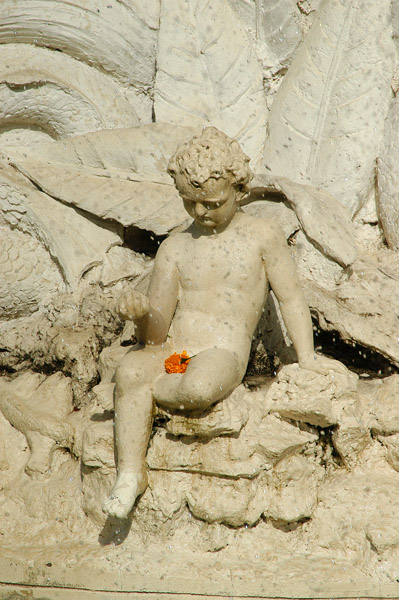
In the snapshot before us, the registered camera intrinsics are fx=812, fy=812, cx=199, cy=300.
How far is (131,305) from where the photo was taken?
2797 millimetres

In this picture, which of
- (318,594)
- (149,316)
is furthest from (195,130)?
(318,594)

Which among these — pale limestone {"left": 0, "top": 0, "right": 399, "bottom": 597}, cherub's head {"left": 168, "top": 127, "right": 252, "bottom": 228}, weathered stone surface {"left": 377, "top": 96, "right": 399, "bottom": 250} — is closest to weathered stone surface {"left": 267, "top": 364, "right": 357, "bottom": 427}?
pale limestone {"left": 0, "top": 0, "right": 399, "bottom": 597}

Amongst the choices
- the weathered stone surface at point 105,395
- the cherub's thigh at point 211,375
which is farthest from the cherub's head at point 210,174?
the weathered stone surface at point 105,395

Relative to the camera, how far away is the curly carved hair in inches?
113

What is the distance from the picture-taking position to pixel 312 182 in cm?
402

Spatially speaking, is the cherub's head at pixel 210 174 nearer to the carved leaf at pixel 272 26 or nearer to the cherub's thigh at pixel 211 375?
the cherub's thigh at pixel 211 375

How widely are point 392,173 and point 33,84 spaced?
5.98ft

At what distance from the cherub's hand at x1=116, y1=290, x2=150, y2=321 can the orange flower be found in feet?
0.86

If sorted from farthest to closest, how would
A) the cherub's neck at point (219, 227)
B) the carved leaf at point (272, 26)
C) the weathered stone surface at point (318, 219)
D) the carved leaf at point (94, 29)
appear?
the carved leaf at point (272, 26) → the carved leaf at point (94, 29) → the weathered stone surface at point (318, 219) → the cherub's neck at point (219, 227)

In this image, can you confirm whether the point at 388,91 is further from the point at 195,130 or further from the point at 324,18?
the point at 195,130

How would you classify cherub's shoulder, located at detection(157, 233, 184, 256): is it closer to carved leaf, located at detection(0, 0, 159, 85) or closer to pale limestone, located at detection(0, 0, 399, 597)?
pale limestone, located at detection(0, 0, 399, 597)

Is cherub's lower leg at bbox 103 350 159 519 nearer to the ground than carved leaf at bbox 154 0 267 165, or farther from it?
nearer to the ground

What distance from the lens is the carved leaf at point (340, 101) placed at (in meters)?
3.93

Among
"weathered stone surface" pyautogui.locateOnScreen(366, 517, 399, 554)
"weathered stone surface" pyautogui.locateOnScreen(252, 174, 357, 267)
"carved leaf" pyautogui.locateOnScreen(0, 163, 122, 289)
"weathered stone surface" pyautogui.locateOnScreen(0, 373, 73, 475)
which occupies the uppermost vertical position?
"weathered stone surface" pyautogui.locateOnScreen(252, 174, 357, 267)
